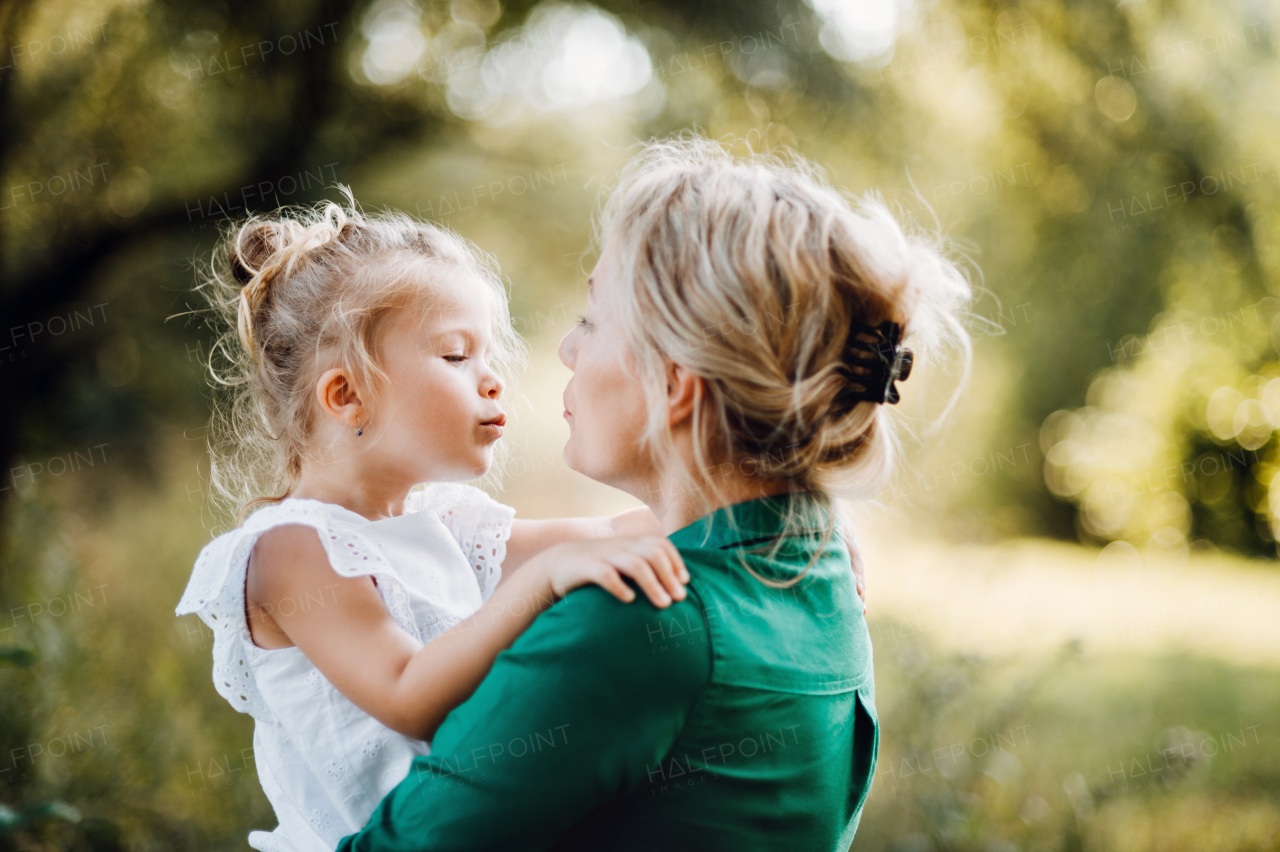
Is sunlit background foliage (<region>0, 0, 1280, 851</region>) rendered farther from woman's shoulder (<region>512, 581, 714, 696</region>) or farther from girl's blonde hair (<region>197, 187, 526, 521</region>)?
woman's shoulder (<region>512, 581, 714, 696</region>)

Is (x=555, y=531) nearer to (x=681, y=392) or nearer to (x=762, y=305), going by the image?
(x=681, y=392)

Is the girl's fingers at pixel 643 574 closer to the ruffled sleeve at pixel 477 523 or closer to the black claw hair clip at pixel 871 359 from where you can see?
the black claw hair clip at pixel 871 359

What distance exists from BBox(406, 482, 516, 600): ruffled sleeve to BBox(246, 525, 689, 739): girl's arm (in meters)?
0.31

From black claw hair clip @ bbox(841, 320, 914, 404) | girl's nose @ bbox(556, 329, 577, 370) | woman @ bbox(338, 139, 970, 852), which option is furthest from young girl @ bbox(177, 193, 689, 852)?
black claw hair clip @ bbox(841, 320, 914, 404)

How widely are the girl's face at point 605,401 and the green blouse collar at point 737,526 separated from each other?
126 millimetres

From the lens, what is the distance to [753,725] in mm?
994

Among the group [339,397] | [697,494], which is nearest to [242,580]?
[339,397]

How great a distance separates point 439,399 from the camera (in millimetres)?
1442

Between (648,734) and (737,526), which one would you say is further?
(737,526)

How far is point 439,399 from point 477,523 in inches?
11.9

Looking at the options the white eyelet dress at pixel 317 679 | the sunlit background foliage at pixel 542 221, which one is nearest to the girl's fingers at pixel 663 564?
the white eyelet dress at pixel 317 679

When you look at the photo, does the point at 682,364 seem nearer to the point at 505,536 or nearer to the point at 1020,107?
the point at 505,536

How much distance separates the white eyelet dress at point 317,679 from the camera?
50.6 inches

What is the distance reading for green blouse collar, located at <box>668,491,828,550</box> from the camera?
1.12 m
